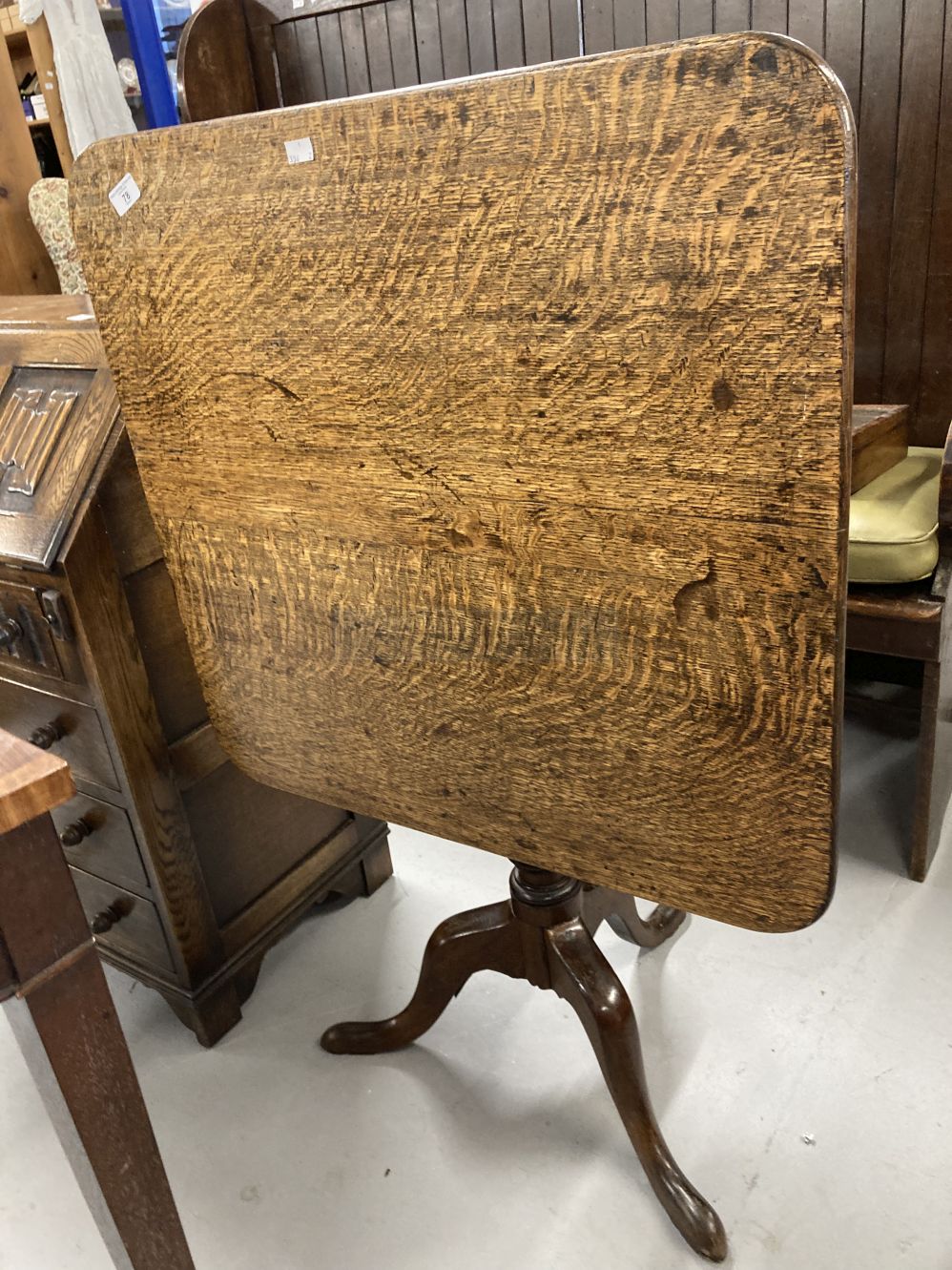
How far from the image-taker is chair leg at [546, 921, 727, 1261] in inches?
44.4

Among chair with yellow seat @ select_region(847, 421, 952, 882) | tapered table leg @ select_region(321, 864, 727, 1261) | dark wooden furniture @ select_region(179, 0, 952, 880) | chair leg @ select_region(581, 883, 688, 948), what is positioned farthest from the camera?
dark wooden furniture @ select_region(179, 0, 952, 880)

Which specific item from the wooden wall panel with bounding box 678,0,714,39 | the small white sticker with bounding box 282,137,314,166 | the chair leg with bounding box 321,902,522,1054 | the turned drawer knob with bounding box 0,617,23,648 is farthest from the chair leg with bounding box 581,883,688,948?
the wooden wall panel with bounding box 678,0,714,39

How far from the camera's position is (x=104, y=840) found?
136 centimetres

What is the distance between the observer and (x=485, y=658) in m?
0.84

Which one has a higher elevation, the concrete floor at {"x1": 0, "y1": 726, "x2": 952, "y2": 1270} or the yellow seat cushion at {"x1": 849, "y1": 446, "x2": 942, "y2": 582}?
the yellow seat cushion at {"x1": 849, "y1": 446, "x2": 942, "y2": 582}

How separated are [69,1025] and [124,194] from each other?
69cm

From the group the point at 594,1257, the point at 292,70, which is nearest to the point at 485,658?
the point at 594,1257

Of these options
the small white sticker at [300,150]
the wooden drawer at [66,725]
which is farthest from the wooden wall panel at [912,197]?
the wooden drawer at [66,725]

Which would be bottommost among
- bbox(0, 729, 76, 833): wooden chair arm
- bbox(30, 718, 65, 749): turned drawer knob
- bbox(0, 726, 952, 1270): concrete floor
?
bbox(0, 726, 952, 1270): concrete floor

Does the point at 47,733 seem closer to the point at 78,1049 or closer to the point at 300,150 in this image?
the point at 78,1049

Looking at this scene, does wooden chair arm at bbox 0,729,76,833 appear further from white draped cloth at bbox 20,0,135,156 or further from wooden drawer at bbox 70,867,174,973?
white draped cloth at bbox 20,0,135,156

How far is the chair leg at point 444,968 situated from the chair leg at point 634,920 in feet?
0.47

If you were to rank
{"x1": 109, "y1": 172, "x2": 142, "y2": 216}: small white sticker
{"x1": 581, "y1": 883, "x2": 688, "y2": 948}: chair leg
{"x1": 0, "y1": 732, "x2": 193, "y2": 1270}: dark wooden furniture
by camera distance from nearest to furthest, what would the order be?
{"x1": 0, "y1": 732, "x2": 193, "y2": 1270}: dark wooden furniture
{"x1": 109, "y1": 172, "x2": 142, "y2": 216}: small white sticker
{"x1": 581, "y1": 883, "x2": 688, "y2": 948}: chair leg

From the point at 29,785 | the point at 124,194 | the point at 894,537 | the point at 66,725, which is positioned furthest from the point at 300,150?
the point at 894,537
